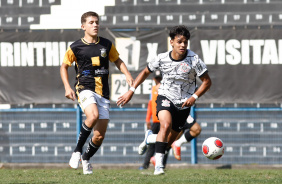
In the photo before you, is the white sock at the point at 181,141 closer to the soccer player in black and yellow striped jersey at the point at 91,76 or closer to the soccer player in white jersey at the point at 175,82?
the soccer player in white jersey at the point at 175,82

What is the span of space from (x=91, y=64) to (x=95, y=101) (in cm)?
51

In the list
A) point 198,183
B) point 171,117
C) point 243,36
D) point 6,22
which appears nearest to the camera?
point 198,183

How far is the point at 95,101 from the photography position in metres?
8.64

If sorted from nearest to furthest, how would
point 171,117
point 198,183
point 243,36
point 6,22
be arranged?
point 198,183, point 171,117, point 243,36, point 6,22

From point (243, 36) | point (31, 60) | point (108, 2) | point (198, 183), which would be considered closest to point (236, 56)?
point (243, 36)

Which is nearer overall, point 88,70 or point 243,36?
point 88,70

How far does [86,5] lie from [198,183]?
26.1 feet

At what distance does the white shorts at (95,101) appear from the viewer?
28.3 ft

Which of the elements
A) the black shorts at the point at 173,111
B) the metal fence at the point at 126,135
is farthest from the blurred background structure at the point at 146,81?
the black shorts at the point at 173,111

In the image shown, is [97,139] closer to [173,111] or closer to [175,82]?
[173,111]

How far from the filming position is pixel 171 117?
Result: 8.69 meters

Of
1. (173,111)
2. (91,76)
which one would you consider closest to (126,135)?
(173,111)

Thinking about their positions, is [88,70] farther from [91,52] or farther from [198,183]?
[198,183]

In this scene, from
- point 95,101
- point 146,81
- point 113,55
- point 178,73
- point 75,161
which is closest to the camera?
point 75,161
